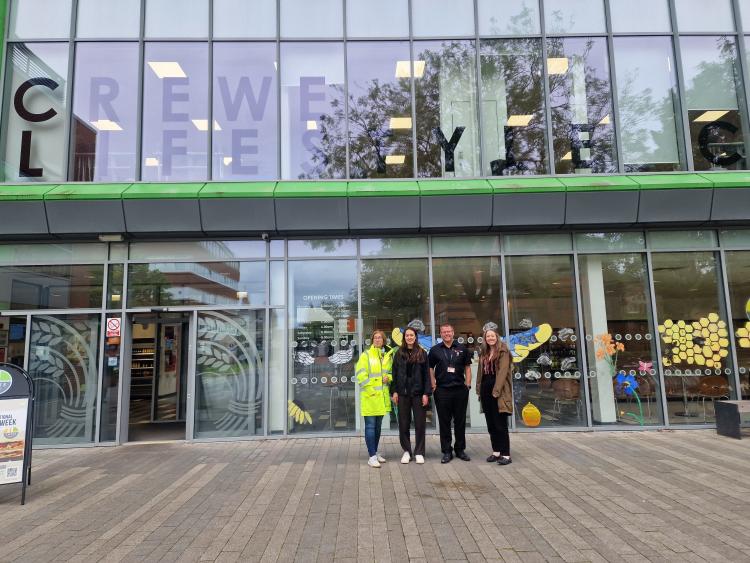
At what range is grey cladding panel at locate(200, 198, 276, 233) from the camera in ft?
29.2

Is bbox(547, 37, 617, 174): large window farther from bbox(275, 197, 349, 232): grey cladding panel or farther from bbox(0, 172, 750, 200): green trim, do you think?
bbox(275, 197, 349, 232): grey cladding panel

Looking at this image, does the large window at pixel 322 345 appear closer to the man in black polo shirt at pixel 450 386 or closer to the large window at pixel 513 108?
the man in black polo shirt at pixel 450 386

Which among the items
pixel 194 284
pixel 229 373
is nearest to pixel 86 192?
pixel 194 284

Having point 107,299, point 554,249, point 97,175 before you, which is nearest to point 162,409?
point 107,299

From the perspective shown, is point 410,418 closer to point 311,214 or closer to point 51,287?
point 311,214

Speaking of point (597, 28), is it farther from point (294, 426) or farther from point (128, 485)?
point (128, 485)

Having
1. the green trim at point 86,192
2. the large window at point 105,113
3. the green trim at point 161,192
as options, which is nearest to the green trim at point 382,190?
the green trim at point 161,192

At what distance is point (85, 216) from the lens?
881 cm

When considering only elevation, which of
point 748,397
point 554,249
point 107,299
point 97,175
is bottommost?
point 748,397

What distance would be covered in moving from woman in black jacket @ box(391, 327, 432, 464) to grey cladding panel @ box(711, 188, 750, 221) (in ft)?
20.8

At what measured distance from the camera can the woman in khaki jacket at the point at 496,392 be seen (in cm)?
684

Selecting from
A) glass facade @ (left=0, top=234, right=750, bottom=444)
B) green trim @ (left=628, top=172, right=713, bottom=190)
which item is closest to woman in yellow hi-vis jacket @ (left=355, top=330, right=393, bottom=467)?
glass facade @ (left=0, top=234, right=750, bottom=444)

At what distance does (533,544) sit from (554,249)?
6407 mm

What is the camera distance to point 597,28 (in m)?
10.2
